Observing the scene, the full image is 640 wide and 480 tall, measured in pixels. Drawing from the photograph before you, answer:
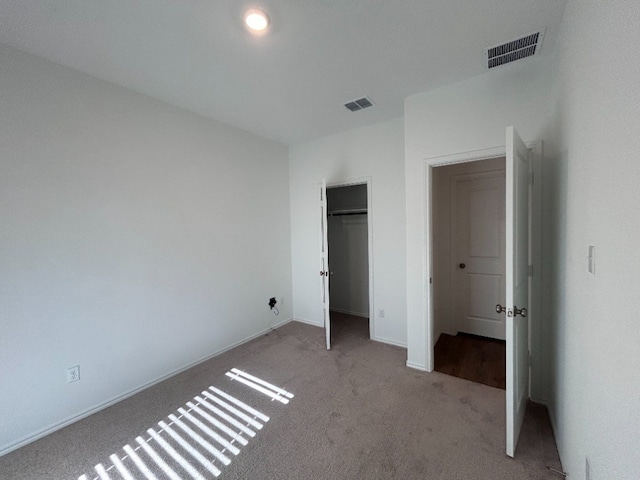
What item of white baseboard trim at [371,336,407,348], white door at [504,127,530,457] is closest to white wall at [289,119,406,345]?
white baseboard trim at [371,336,407,348]

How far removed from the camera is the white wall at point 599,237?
758 millimetres

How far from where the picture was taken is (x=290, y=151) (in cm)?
414

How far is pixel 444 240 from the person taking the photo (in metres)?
3.52

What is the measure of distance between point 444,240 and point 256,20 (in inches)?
124

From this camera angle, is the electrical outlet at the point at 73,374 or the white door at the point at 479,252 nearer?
the electrical outlet at the point at 73,374

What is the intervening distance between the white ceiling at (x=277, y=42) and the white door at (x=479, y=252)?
157 cm

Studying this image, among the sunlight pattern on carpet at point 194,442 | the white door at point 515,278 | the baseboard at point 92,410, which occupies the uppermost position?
the white door at point 515,278

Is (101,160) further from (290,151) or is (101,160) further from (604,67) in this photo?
(604,67)

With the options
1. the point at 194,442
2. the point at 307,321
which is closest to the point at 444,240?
the point at 307,321

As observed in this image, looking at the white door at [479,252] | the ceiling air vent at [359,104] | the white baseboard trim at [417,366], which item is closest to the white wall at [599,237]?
the white baseboard trim at [417,366]

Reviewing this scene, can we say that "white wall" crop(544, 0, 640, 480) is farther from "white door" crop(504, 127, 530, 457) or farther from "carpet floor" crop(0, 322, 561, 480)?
"carpet floor" crop(0, 322, 561, 480)

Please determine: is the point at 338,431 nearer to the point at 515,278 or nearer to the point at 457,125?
the point at 515,278

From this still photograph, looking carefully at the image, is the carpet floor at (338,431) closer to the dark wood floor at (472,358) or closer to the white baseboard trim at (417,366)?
the white baseboard trim at (417,366)

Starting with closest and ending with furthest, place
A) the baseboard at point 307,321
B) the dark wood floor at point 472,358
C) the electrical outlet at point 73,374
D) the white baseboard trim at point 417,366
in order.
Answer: the electrical outlet at point 73,374, the dark wood floor at point 472,358, the white baseboard trim at point 417,366, the baseboard at point 307,321
